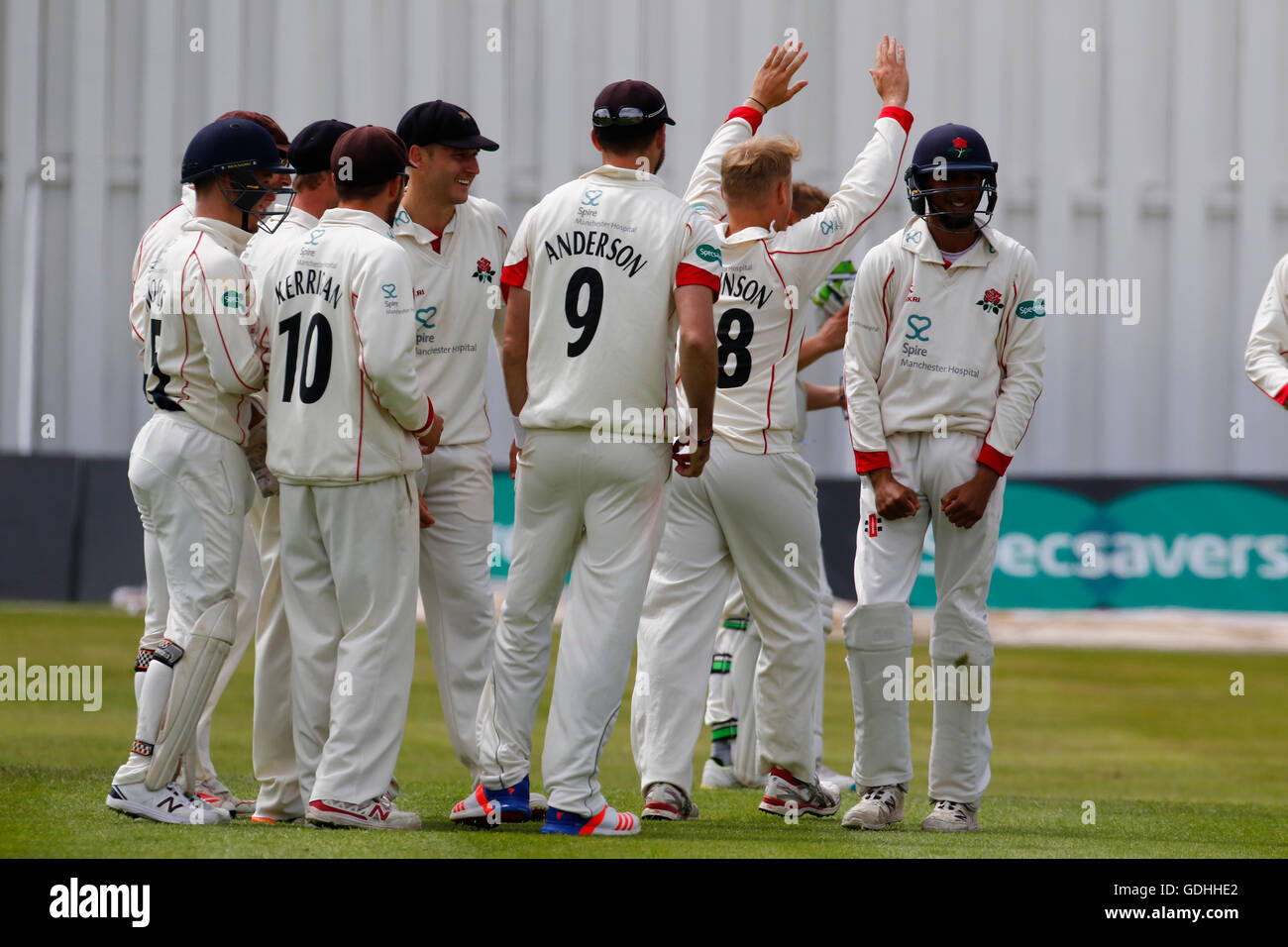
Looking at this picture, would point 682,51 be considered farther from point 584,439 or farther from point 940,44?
point 584,439

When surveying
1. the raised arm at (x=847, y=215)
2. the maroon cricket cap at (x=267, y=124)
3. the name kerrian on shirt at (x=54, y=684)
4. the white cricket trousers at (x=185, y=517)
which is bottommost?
the name kerrian on shirt at (x=54, y=684)

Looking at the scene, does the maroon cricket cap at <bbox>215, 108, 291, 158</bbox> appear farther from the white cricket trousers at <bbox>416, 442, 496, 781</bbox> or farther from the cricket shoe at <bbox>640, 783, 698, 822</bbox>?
the cricket shoe at <bbox>640, 783, 698, 822</bbox>

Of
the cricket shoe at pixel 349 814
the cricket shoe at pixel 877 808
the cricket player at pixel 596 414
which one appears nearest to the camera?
the cricket shoe at pixel 349 814

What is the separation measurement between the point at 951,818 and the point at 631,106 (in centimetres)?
280

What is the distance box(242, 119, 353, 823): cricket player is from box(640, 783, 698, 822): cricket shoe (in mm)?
1261

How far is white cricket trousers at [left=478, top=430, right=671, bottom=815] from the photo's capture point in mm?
5215

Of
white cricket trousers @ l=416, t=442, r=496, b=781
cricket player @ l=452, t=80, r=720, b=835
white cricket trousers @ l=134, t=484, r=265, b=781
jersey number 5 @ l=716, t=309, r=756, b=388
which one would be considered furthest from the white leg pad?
jersey number 5 @ l=716, t=309, r=756, b=388

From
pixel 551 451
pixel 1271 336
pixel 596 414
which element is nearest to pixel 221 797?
pixel 551 451

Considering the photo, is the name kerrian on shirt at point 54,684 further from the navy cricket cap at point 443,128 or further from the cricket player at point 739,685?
the navy cricket cap at point 443,128

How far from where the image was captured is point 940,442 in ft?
19.2

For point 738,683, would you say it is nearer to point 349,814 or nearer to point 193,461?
point 349,814

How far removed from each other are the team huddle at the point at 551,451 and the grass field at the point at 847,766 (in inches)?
11.8

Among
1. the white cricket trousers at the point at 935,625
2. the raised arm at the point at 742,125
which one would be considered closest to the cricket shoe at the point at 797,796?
the white cricket trousers at the point at 935,625

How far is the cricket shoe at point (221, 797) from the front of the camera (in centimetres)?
581
